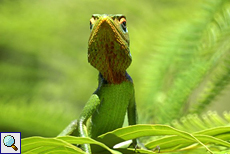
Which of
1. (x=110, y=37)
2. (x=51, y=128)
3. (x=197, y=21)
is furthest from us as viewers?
(x=51, y=128)

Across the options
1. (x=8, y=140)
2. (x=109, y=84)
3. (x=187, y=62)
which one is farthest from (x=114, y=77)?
(x=187, y=62)

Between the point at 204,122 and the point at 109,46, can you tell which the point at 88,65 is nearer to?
the point at 204,122

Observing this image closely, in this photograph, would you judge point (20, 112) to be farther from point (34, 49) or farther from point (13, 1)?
point (13, 1)

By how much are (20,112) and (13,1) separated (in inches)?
76.1

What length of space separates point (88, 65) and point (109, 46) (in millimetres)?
3533

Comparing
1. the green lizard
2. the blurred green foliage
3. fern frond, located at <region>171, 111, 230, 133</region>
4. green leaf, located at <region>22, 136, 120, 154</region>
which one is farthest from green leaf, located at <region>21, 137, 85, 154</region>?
the blurred green foliage

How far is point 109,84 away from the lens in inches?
82.7

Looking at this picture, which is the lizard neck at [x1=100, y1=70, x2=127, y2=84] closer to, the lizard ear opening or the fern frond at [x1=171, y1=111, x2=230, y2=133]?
the lizard ear opening

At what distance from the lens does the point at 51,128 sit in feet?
13.2

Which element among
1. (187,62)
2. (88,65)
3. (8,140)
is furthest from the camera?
(88,65)

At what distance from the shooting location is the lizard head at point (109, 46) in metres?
1.84

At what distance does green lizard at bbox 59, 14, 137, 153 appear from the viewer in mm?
1895

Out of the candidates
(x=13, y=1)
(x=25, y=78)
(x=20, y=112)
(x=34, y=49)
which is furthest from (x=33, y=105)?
(x=13, y=1)

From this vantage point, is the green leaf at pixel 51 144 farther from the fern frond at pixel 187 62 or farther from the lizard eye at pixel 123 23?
the fern frond at pixel 187 62
